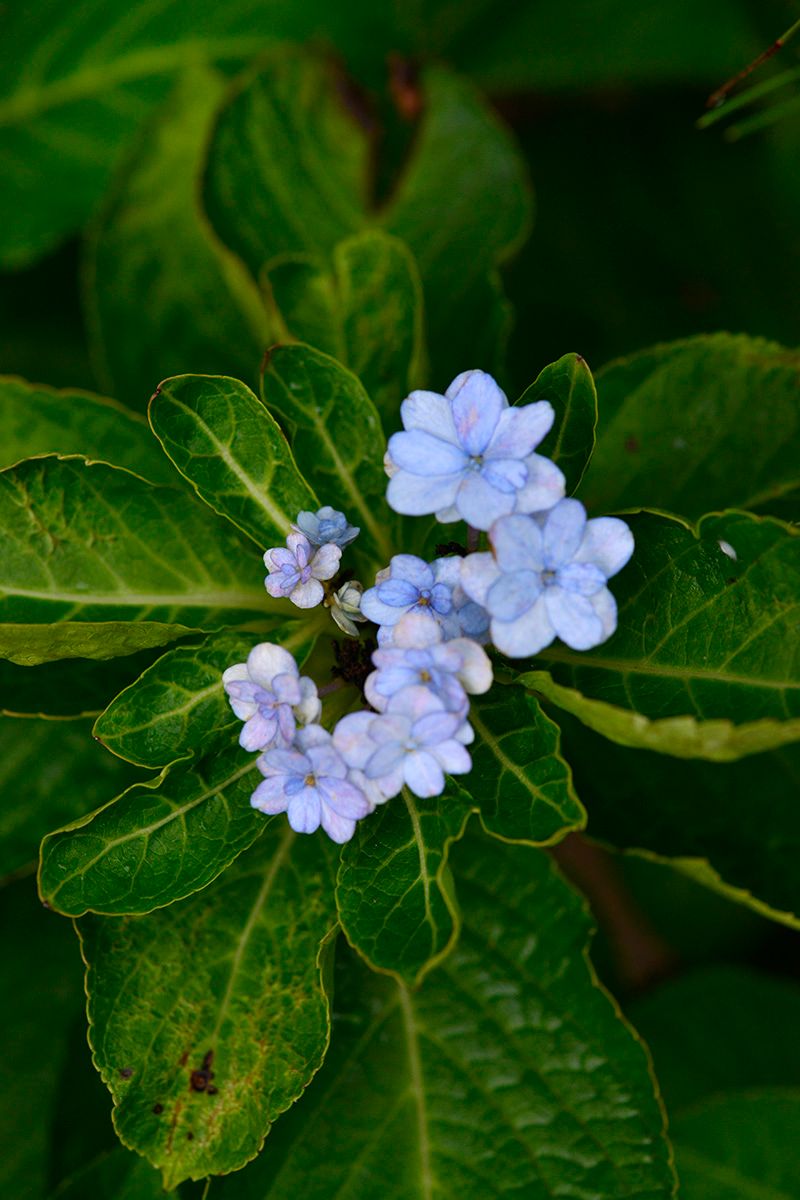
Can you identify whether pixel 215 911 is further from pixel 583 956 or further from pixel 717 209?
pixel 717 209

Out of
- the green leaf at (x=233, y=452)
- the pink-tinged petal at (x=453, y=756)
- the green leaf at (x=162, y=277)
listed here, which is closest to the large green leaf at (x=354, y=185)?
the green leaf at (x=162, y=277)

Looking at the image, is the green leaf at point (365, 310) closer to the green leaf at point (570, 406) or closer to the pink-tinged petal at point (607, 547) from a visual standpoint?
the green leaf at point (570, 406)

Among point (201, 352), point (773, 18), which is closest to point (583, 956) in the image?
point (201, 352)

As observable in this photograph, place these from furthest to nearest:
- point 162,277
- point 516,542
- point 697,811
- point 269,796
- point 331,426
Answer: point 162,277
point 697,811
point 331,426
point 269,796
point 516,542

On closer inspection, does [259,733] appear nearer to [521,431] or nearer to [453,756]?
[453,756]

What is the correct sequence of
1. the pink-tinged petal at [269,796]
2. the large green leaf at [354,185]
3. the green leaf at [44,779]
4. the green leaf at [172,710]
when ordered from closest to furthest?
the pink-tinged petal at [269,796] < the green leaf at [172,710] < the green leaf at [44,779] < the large green leaf at [354,185]

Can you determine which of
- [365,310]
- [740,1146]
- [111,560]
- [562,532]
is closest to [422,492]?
[562,532]

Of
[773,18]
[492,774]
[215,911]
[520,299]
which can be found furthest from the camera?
[520,299]
